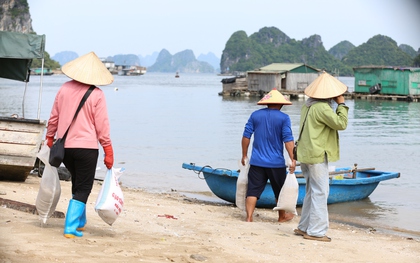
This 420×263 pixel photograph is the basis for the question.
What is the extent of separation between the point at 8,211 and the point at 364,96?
174ft

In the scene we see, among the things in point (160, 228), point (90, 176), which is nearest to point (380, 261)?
point (160, 228)

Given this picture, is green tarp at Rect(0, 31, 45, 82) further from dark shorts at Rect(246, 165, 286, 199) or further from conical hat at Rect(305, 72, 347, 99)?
conical hat at Rect(305, 72, 347, 99)

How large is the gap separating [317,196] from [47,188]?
9.60 ft

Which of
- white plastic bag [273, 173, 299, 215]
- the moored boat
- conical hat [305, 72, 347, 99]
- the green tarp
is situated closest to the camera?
conical hat [305, 72, 347, 99]

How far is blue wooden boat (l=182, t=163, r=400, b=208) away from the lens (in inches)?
419

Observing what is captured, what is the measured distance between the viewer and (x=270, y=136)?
8.12 meters

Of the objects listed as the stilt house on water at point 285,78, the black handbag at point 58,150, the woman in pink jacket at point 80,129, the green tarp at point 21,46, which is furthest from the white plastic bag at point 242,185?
the stilt house on water at point 285,78

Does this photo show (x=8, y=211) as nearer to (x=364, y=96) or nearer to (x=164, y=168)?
(x=164, y=168)

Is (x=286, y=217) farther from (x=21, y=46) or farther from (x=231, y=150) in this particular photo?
(x=231, y=150)

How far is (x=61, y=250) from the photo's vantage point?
554 cm

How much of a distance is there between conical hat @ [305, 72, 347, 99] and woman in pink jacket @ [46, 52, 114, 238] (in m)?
2.38

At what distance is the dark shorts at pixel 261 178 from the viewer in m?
8.25

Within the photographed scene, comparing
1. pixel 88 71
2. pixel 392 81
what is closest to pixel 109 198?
pixel 88 71

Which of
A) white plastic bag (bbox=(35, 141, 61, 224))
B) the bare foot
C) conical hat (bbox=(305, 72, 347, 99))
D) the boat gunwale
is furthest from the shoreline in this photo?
white plastic bag (bbox=(35, 141, 61, 224))
